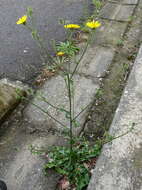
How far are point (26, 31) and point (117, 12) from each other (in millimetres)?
1498

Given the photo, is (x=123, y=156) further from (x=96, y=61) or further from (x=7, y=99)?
(x=96, y=61)

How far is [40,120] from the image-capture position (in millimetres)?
2539

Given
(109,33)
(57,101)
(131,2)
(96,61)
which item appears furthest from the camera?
(131,2)

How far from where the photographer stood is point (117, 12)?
4273 mm

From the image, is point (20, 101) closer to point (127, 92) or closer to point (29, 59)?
point (29, 59)

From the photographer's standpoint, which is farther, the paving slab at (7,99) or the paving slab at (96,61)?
the paving slab at (96,61)

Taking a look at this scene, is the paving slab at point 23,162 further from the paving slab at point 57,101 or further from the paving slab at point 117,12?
the paving slab at point 117,12

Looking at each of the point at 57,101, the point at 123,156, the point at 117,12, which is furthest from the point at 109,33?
the point at 123,156

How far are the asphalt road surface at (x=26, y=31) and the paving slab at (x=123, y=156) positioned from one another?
1242 millimetres

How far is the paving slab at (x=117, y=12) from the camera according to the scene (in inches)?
162

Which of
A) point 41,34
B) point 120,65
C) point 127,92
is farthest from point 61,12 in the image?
point 127,92

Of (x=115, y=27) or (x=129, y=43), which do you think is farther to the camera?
(x=115, y=27)

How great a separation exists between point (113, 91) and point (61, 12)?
2.20m

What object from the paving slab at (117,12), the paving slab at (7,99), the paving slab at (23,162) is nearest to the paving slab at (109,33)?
the paving slab at (117,12)
